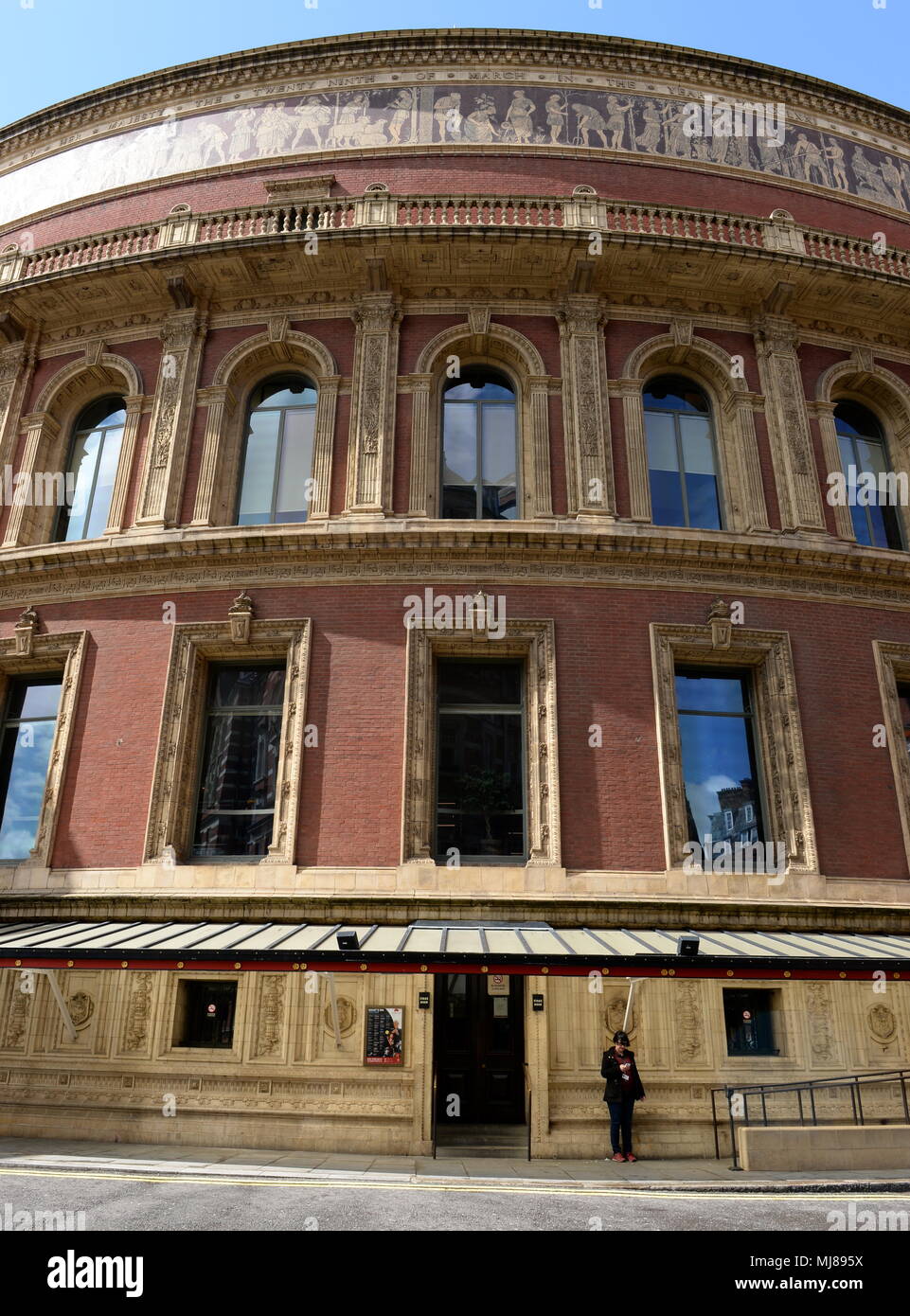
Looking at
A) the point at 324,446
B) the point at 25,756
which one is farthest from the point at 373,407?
the point at 25,756

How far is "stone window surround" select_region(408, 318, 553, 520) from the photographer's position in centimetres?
1586

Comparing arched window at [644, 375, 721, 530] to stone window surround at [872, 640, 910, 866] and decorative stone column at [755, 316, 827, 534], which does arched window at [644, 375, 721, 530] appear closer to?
decorative stone column at [755, 316, 827, 534]

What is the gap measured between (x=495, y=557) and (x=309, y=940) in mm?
7121

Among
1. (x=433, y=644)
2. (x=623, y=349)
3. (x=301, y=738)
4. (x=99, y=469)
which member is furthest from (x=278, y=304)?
(x=301, y=738)

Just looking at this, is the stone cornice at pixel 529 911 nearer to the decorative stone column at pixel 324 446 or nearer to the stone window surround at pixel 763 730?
the stone window surround at pixel 763 730

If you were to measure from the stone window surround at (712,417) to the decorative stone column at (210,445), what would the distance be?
767cm

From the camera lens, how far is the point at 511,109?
20.1 meters

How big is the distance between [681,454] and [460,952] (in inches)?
431

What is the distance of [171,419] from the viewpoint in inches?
663

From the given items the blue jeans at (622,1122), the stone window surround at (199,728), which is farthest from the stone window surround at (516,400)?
the blue jeans at (622,1122)

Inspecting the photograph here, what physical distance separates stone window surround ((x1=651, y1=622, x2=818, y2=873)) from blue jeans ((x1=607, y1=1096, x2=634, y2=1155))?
3617 millimetres

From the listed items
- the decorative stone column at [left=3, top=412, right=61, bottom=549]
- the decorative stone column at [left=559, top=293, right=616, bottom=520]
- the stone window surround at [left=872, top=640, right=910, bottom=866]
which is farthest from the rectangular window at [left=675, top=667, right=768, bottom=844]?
the decorative stone column at [left=3, top=412, right=61, bottom=549]
